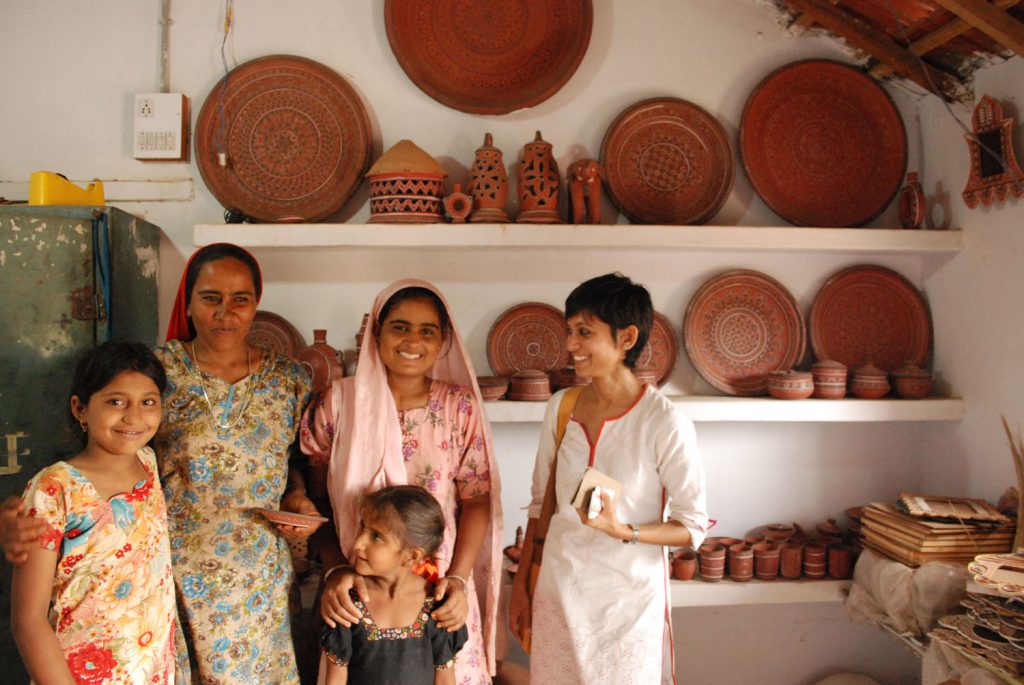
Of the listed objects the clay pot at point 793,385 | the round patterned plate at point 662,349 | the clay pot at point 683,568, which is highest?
the round patterned plate at point 662,349

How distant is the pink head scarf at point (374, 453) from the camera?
6.30 ft

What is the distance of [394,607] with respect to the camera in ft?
5.88

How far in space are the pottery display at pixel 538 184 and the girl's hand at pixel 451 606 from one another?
138 cm

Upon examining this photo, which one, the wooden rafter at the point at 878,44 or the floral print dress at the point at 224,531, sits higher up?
the wooden rafter at the point at 878,44

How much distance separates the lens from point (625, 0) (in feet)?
9.76

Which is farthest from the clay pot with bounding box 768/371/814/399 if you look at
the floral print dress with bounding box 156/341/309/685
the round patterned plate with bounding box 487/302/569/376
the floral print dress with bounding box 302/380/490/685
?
the floral print dress with bounding box 156/341/309/685

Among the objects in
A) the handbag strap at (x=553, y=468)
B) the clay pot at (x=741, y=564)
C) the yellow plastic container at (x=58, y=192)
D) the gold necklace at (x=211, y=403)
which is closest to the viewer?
the gold necklace at (x=211, y=403)

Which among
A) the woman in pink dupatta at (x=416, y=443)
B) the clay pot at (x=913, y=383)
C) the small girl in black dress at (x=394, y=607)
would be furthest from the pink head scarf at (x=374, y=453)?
the clay pot at (x=913, y=383)

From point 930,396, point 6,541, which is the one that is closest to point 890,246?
point 930,396

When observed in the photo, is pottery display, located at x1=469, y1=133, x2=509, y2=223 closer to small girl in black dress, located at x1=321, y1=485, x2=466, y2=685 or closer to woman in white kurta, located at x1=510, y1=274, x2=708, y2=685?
woman in white kurta, located at x1=510, y1=274, x2=708, y2=685

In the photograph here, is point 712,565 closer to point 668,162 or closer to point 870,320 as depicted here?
point 870,320

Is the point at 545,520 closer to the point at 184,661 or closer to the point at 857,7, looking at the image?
the point at 184,661

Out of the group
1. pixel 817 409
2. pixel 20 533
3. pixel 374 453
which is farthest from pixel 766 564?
pixel 20 533

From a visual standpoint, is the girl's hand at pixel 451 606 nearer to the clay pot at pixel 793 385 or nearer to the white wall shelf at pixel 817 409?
the white wall shelf at pixel 817 409
